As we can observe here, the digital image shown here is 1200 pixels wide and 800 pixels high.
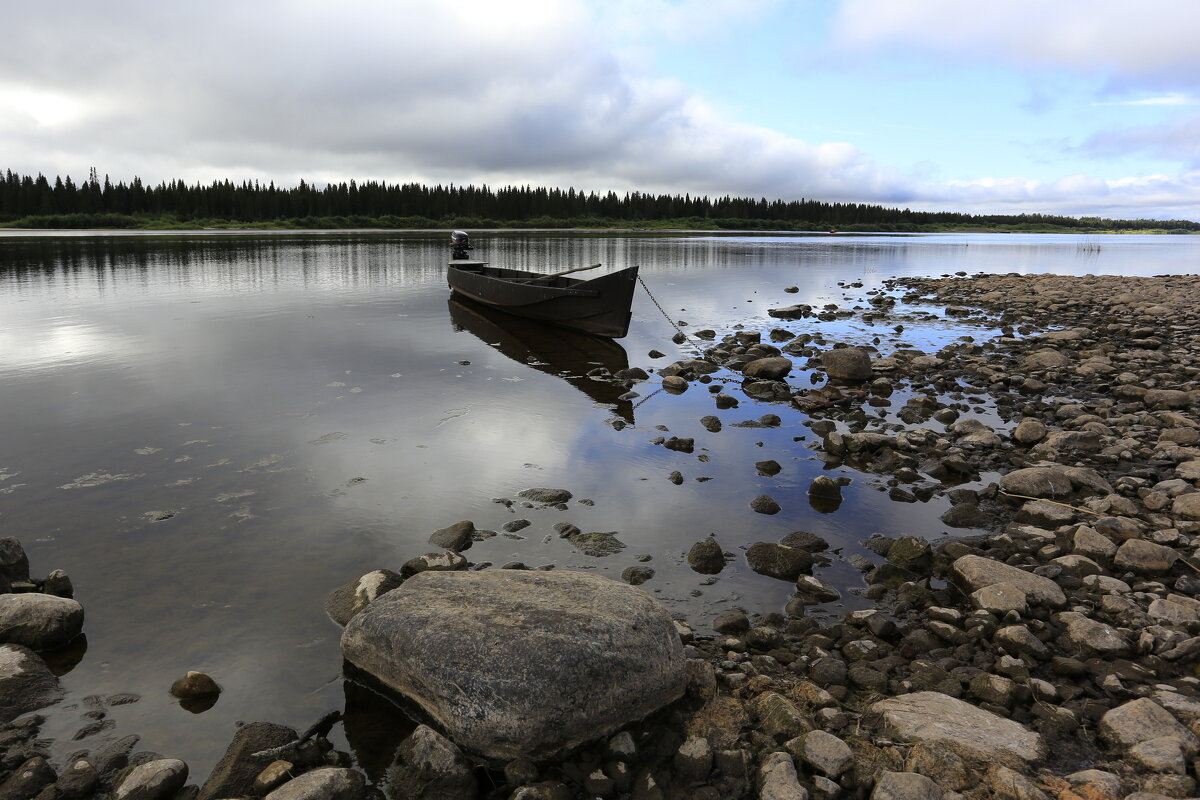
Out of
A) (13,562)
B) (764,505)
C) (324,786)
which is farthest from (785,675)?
(13,562)

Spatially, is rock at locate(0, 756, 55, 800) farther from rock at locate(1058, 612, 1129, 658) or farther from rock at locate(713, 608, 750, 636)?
rock at locate(1058, 612, 1129, 658)

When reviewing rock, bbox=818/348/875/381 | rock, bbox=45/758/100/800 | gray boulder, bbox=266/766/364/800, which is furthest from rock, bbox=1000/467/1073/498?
rock, bbox=45/758/100/800

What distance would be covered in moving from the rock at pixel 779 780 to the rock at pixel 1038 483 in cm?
668

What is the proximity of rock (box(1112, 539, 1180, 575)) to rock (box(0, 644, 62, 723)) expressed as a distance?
10184 mm

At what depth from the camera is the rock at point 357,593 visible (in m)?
6.79

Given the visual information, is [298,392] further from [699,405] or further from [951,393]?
[951,393]

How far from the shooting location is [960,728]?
4727 mm

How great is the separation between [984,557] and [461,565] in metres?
5.80

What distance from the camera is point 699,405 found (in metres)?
14.9

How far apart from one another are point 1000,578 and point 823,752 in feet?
11.1

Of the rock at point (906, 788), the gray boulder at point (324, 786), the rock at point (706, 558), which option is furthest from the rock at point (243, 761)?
the rock at point (706, 558)

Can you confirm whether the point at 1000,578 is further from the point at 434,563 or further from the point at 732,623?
the point at 434,563

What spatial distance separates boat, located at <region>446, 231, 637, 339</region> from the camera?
23266 mm

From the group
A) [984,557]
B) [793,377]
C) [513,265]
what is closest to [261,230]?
[513,265]
